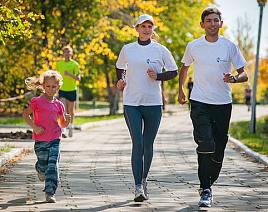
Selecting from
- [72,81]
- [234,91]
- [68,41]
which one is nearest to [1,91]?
[68,41]

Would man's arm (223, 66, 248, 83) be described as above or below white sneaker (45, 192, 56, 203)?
above

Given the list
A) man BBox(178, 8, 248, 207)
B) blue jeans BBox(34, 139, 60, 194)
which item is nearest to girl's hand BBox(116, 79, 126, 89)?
man BBox(178, 8, 248, 207)

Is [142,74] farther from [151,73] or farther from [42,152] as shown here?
[42,152]

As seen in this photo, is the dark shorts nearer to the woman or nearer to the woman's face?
the woman

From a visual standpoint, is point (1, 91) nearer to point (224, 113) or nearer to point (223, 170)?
point (223, 170)

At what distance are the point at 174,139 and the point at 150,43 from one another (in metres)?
8.32

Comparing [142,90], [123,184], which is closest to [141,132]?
[142,90]

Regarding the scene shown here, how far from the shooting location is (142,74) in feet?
21.1

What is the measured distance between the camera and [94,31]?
19.3 meters

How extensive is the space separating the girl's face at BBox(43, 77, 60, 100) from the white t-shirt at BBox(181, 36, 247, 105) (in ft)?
5.24

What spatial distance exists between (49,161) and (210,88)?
1.98 metres

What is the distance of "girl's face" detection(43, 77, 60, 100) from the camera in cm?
644

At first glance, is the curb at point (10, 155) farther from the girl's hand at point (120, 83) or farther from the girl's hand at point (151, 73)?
the girl's hand at point (151, 73)

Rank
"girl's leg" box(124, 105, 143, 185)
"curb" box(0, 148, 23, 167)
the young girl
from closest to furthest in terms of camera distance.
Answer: the young girl → "girl's leg" box(124, 105, 143, 185) → "curb" box(0, 148, 23, 167)
